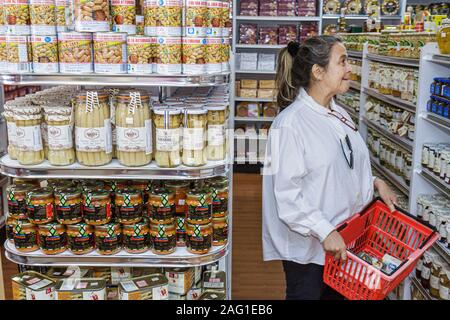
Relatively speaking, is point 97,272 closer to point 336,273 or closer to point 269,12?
point 336,273

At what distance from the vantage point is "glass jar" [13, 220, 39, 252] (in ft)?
7.63

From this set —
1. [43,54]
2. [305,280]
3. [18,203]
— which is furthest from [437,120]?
[18,203]

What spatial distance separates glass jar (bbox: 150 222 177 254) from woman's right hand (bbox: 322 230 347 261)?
0.67 m

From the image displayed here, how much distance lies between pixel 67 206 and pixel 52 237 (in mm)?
153

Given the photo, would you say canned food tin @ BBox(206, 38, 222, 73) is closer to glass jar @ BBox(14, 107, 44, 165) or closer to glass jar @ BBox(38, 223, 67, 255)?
glass jar @ BBox(14, 107, 44, 165)

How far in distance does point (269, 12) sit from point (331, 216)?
19.0 feet

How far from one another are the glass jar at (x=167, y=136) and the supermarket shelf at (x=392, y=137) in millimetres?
2243

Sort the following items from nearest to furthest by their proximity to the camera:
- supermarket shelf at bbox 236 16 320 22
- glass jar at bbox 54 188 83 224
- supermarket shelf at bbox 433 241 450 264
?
glass jar at bbox 54 188 83 224 < supermarket shelf at bbox 433 241 450 264 < supermarket shelf at bbox 236 16 320 22

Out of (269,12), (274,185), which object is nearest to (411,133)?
(274,185)

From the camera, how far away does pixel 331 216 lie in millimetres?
2309

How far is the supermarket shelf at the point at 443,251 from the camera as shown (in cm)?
302

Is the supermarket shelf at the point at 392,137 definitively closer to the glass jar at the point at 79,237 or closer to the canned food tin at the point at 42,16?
the glass jar at the point at 79,237

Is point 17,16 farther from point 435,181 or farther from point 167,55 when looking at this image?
point 435,181

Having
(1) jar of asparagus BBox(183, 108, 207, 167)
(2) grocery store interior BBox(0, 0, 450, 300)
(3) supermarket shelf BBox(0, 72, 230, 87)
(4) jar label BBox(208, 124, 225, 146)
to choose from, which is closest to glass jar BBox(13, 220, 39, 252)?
(2) grocery store interior BBox(0, 0, 450, 300)
